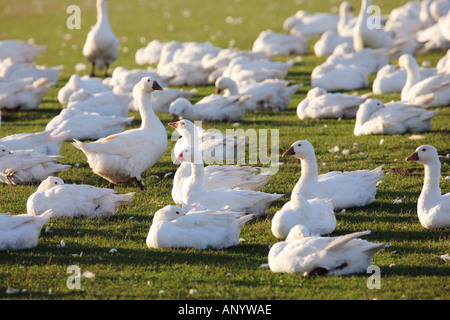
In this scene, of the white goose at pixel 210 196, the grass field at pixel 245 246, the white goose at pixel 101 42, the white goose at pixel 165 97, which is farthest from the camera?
the white goose at pixel 101 42

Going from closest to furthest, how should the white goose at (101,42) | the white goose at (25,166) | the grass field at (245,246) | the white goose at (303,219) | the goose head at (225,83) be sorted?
the grass field at (245,246) < the white goose at (303,219) < the white goose at (25,166) < the goose head at (225,83) < the white goose at (101,42)

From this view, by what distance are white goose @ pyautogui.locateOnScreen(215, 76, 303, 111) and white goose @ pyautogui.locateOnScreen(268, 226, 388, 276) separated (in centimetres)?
796

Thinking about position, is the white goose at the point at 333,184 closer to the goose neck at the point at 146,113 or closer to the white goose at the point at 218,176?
the white goose at the point at 218,176

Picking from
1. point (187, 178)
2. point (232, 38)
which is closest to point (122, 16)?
point (232, 38)

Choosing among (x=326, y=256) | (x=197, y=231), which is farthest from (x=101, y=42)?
(x=326, y=256)

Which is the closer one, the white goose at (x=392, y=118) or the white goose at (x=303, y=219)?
the white goose at (x=303, y=219)

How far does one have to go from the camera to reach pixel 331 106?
1302 cm

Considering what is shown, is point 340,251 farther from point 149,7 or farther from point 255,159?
point 149,7

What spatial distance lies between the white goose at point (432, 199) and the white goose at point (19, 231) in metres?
4.01

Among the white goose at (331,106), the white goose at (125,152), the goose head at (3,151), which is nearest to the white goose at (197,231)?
the white goose at (125,152)

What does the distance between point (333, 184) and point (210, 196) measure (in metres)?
1.51

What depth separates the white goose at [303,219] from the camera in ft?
23.3

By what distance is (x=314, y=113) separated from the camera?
43.0 ft

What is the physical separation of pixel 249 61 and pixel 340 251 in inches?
441
